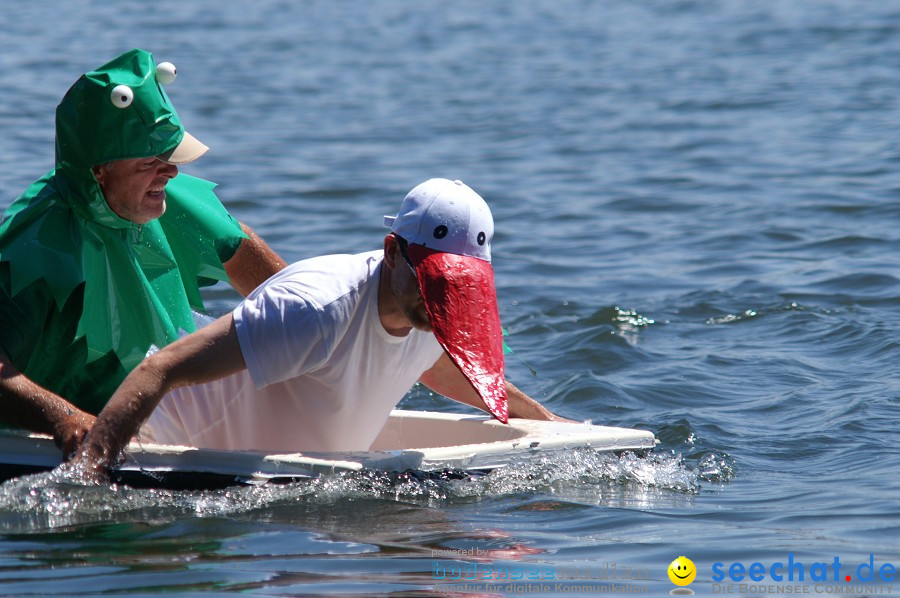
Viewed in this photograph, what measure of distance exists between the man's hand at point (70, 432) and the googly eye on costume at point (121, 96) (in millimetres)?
933

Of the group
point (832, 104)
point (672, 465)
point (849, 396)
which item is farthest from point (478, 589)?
point (832, 104)

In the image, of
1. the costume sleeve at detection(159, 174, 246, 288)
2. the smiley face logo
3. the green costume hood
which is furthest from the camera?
the costume sleeve at detection(159, 174, 246, 288)

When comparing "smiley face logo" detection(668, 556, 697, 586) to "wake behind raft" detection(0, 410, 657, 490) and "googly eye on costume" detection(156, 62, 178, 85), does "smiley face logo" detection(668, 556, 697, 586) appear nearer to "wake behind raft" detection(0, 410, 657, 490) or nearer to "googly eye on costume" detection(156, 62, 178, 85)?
"wake behind raft" detection(0, 410, 657, 490)

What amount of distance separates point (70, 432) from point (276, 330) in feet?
2.53

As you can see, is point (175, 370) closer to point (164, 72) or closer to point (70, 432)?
point (70, 432)

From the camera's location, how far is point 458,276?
3762 millimetres

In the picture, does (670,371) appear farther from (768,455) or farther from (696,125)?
(696,125)

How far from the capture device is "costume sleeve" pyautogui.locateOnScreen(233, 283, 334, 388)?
12.2 feet

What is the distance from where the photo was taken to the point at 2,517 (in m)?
4.14

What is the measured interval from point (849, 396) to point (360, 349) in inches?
110

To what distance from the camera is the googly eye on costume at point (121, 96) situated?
4156 millimetres

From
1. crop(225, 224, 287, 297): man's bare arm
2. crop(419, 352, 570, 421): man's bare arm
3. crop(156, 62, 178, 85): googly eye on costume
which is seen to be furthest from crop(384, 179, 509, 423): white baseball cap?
crop(225, 224, 287, 297): man's bare arm

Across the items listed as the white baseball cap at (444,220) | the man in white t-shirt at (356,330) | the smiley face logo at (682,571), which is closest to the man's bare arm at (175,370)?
the man in white t-shirt at (356,330)

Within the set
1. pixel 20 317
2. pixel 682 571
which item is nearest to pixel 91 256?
pixel 20 317
